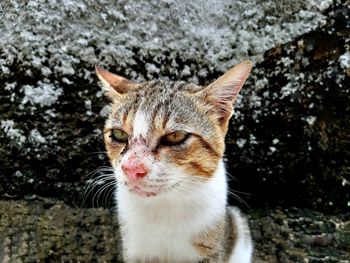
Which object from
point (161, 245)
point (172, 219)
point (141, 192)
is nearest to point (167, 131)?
point (141, 192)

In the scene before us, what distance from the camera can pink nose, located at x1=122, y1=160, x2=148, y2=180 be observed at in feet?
8.09

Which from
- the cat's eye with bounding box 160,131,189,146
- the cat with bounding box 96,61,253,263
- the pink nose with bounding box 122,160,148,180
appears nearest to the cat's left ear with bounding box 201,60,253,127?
the cat with bounding box 96,61,253,263

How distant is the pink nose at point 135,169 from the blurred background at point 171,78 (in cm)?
90

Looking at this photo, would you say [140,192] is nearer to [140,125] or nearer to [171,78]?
[140,125]

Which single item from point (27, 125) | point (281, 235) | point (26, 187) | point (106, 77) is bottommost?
point (281, 235)

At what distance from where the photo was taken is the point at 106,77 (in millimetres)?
2920

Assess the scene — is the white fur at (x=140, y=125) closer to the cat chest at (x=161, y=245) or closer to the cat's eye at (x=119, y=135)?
the cat's eye at (x=119, y=135)

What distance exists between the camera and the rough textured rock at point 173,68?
3334 millimetres

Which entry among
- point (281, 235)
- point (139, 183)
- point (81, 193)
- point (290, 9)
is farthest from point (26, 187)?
point (290, 9)

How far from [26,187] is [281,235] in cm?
144

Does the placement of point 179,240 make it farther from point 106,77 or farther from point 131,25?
point 131,25

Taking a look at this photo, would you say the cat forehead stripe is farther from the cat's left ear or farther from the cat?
the cat's left ear

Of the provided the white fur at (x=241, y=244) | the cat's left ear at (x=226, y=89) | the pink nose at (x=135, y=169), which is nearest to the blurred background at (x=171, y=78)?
the white fur at (x=241, y=244)

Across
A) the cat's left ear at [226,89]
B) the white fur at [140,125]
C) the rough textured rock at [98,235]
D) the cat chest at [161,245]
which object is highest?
the cat's left ear at [226,89]
